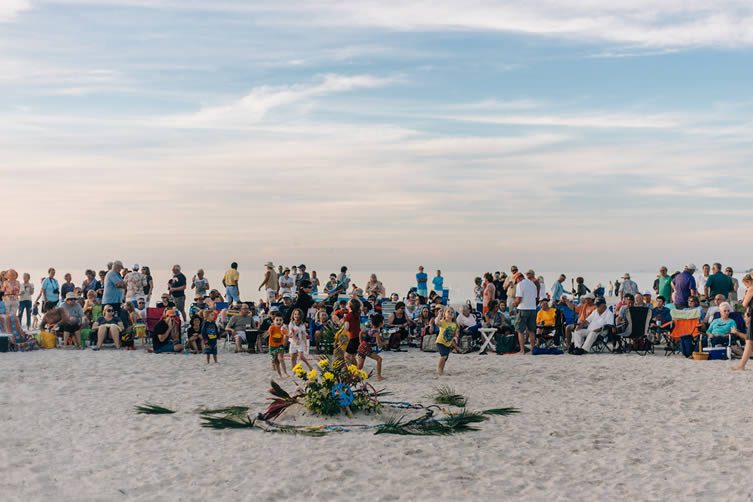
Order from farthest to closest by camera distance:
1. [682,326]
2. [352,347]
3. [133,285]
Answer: [133,285], [682,326], [352,347]

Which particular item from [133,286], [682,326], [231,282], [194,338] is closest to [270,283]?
[231,282]

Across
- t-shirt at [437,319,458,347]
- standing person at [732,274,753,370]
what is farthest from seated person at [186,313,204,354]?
standing person at [732,274,753,370]

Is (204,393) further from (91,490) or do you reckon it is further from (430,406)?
(91,490)

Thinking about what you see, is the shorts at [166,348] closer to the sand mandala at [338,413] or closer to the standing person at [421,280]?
the sand mandala at [338,413]

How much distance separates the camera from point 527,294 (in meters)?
15.9

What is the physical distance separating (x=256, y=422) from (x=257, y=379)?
139 inches

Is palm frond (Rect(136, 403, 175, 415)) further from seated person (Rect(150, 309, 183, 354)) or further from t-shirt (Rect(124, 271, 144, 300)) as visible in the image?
t-shirt (Rect(124, 271, 144, 300))

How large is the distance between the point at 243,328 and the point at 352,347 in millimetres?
5370

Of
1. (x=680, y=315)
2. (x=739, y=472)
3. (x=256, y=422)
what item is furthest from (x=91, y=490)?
(x=680, y=315)

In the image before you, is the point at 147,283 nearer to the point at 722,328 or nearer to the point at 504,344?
the point at 504,344

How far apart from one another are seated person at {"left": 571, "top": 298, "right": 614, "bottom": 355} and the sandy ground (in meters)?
3.22

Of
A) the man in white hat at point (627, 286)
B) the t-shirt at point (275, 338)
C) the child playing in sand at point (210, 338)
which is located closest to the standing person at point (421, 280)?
the man in white hat at point (627, 286)

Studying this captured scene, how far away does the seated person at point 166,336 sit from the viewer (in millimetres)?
16547

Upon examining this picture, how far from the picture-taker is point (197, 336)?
1644cm
